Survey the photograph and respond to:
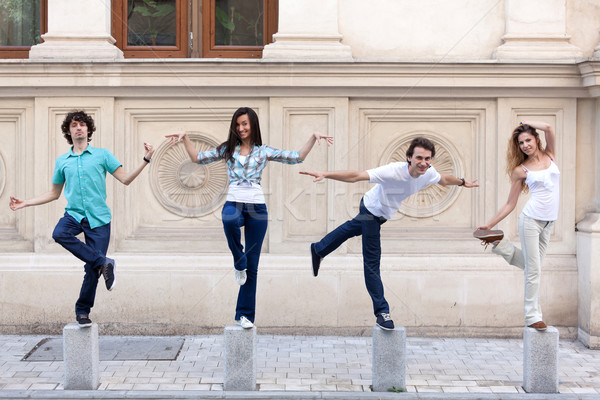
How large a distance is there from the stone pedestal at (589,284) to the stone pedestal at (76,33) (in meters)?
5.70

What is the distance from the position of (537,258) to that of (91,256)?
386cm

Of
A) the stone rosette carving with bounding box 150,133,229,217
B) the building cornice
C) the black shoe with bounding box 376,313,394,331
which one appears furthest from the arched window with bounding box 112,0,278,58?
the black shoe with bounding box 376,313,394,331

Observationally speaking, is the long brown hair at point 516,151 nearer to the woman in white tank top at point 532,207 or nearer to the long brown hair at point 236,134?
the woman in white tank top at point 532,207

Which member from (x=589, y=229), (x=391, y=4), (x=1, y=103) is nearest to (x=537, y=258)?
(x=589, y=229)

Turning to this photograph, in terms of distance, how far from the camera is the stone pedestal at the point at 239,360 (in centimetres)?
645

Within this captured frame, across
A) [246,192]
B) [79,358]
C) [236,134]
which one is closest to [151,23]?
[236,134]

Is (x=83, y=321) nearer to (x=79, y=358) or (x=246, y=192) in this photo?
(x=79, y=358)

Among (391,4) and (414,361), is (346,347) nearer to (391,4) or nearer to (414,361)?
(414,361)

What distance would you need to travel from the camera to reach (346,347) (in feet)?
26.5

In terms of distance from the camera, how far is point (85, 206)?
21.4ft

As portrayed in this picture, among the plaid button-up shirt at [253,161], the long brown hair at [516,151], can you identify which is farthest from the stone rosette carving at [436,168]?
the plaid button-up shirt at [253,161]

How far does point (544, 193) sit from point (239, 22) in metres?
4.36

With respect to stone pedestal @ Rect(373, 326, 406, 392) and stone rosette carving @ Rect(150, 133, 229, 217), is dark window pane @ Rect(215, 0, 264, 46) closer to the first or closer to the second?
stone rosette carving @ Rect(150, 133, 229, 217)

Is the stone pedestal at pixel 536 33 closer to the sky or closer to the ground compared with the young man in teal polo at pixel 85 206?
closer to the sky
